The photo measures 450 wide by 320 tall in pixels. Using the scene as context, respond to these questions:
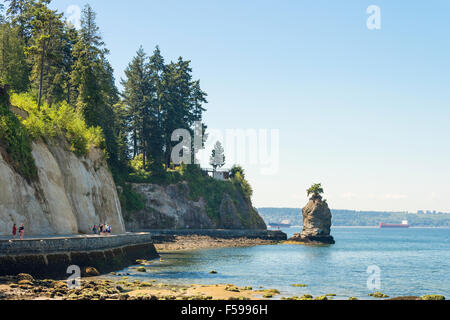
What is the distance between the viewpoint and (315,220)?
103 m

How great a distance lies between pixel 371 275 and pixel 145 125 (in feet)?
172

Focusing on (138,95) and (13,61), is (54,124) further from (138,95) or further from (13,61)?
(138,95)

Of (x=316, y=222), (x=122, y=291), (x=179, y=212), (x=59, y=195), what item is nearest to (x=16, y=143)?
(x=59, y=195)

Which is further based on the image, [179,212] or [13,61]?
[179,212]

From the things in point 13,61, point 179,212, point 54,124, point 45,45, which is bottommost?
point 179,212

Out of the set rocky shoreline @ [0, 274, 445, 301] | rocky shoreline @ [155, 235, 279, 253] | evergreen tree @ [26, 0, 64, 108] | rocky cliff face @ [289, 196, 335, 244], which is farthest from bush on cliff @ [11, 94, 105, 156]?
rocky cliff face @ [289, 196, 335, 244]

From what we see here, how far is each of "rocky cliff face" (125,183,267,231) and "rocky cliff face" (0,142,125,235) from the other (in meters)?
22.8

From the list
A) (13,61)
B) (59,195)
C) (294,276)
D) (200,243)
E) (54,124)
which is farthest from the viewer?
(200,243)

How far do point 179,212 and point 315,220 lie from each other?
31.3 meters

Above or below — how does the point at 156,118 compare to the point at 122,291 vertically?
above

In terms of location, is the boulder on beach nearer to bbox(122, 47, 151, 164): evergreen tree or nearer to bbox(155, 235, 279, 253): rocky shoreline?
bbox(155, 235, 279, 253): rocky shoreline

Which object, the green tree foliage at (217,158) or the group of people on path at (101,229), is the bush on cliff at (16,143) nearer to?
the group of people on path at (101,229)
